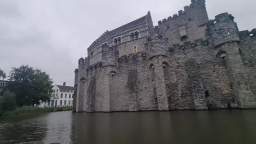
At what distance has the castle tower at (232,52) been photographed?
43.2 ft

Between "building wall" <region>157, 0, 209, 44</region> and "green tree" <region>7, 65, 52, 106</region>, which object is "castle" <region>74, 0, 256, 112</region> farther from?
"green tree" <region>7, 65, 52, 106</region>

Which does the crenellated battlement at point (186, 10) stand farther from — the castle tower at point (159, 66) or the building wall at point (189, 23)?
the castle tower at point (159, 66)

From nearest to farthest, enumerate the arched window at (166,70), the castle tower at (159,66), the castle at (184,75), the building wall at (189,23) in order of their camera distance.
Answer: the castle at (184,75), the castle tower at (159,66), the arched window at (166,70), the building wall at (189,23)

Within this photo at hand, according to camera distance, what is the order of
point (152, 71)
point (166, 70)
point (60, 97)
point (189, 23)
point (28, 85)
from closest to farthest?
1. point (166, 70)
2. point (152, 71)
3. point (189, 23)
4. point (28, 85)
5. point (60, 97)

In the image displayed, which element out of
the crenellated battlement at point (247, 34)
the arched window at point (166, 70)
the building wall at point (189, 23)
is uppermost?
the building wall at point (189, 23)

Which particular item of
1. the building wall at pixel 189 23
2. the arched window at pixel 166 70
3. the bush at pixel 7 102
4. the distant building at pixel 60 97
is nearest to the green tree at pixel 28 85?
the bush at pixel 7 102

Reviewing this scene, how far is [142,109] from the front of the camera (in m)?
17.1

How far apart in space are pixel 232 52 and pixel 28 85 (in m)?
36.9

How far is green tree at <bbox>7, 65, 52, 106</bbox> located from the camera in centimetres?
3400

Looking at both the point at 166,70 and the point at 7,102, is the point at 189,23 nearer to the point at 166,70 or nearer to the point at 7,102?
the point at 166,70

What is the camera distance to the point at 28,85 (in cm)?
3453

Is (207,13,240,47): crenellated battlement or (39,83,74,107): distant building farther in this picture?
(39,83,74,107): distant building

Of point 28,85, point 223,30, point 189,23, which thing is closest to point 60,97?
point 28,85

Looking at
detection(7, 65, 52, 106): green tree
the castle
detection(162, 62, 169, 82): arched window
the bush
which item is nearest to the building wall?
the castle
